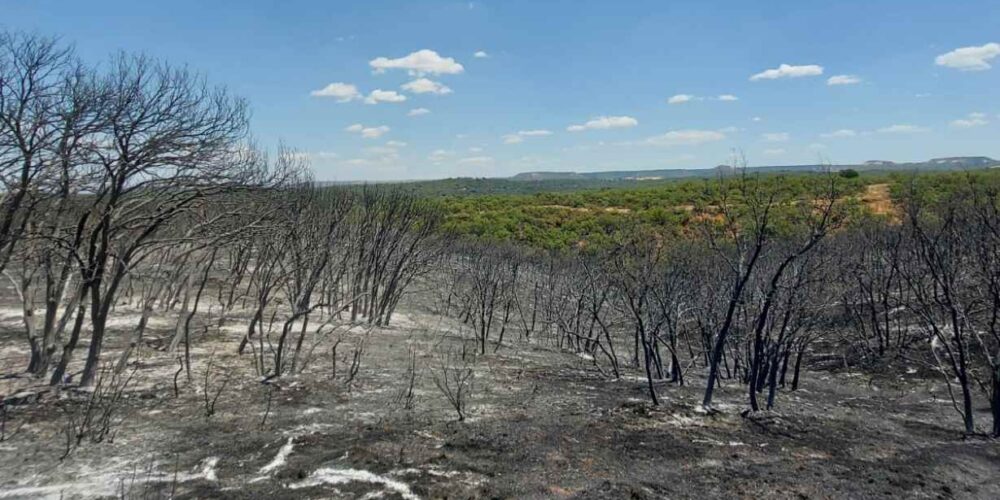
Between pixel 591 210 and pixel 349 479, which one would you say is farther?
pixel 591 210

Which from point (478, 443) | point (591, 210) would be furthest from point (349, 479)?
point (591, 210)

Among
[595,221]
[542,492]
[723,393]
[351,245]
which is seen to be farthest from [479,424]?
[595,221]

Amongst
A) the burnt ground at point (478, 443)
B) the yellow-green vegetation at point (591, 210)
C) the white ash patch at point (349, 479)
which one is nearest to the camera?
the white ash patch at point (349, 479)

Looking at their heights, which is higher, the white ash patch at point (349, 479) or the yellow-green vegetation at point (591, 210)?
the yellow-green vegetation at point (591, 210)

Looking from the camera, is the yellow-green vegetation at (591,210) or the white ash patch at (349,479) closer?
the white ash patch at (349,479)

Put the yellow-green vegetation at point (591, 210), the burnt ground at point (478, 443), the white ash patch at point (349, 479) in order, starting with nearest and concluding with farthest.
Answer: the white ash patch at point (349, 479), the burnt ground at point (478, 443), the yellow-green vegetation at point (591, 210)

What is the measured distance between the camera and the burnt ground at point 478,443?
266 inches

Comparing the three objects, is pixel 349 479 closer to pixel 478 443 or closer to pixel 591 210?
pixel 478 443

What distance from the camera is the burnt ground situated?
6746 millimetres

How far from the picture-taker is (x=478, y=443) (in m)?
8.29

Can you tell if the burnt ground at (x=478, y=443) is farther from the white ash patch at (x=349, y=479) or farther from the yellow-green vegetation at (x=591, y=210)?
the yellow-green vegetation at (x=591, y=210)

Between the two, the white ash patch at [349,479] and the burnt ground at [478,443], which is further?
the burnt ground at [478,443]

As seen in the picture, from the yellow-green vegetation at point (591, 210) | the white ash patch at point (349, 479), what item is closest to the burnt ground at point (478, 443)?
the white ash patch at point (349, 479)

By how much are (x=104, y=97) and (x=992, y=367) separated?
46.9 feet
